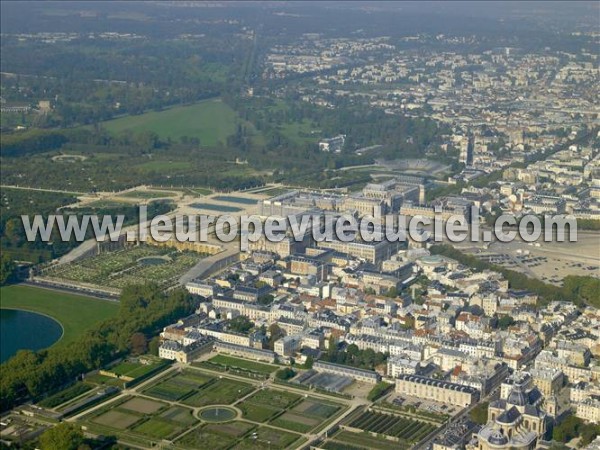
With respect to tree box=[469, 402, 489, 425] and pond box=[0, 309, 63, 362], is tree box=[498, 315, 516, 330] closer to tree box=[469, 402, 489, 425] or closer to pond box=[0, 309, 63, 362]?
tree box=[469, 402, 489, 425]

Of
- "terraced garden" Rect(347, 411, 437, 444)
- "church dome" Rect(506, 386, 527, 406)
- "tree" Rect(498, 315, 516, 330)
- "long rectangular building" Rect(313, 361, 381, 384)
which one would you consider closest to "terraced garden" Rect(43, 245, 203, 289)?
"long rectangular building" Rect(313, 361, 381, 384)

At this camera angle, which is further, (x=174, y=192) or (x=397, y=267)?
(x=174, y=192)

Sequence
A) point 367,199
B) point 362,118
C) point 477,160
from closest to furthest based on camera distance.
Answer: point 367,199
point 477,160
point 362,118

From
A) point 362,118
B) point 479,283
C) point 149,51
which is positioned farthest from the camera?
point 149,51

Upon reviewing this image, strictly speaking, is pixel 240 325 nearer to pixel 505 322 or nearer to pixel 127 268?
pixel 127 268

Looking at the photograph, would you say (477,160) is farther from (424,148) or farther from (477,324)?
(477,324)

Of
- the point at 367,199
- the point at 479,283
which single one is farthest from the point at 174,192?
the point at 479,283

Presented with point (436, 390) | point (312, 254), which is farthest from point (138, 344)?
point (312, 254)
